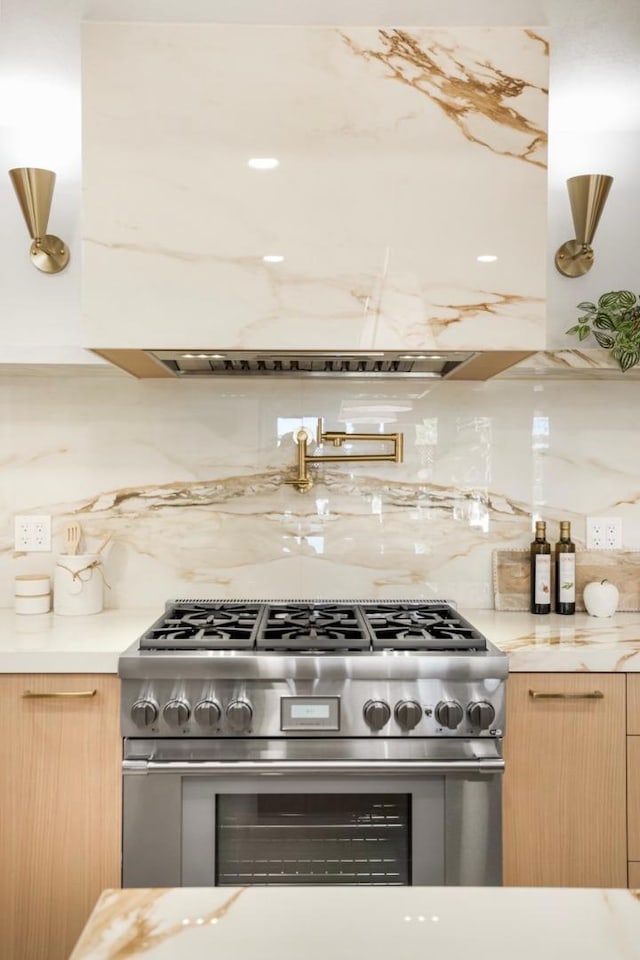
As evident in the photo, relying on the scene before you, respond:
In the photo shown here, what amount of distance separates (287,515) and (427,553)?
46 centimetres

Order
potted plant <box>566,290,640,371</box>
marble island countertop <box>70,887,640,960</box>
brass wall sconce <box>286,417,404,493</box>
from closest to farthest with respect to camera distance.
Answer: marble island countertop <box>70,887,640,960</box> → potted plant <box>566,290,640,371</box> → brass wall sconce <box>286,417,404,493</box>

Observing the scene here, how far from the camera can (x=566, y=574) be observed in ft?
7.64

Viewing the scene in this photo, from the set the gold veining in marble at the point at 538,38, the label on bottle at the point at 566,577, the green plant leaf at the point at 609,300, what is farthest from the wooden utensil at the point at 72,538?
the gold veining in marble at the point at 538,38

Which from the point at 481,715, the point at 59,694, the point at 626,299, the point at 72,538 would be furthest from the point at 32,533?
the point at 626,299

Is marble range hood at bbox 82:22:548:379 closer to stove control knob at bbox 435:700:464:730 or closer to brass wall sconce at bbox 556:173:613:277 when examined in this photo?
brass wall sconce at bbox 556:173:613:277

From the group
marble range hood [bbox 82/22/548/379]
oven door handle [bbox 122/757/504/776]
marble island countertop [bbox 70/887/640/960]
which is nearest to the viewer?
marble island countertop [bbox 70/887/640/960]

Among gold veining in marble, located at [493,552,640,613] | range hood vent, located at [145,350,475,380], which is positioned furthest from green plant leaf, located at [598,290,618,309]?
gold veining in marble, located at [493,552,640,613]

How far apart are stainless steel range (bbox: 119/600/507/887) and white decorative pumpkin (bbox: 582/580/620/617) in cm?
62

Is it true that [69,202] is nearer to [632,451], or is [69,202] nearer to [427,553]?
[427,553]

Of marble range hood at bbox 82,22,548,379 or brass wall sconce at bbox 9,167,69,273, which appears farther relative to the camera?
brass wall sconce at bbox 9,167,69,273

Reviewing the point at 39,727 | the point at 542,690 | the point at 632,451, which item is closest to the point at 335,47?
the point at 632,451

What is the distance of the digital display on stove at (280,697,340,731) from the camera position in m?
1.82

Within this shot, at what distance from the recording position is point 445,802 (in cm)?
183

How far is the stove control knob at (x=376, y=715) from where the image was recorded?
71.1 inches
